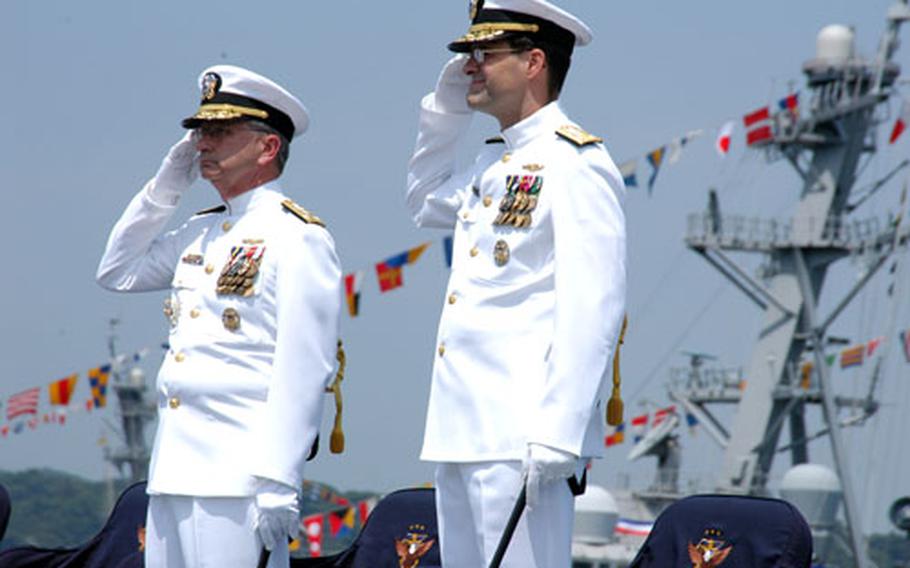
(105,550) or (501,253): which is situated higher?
(501,253)

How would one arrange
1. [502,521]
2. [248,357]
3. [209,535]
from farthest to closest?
[248,357] < [209,535] < [502,521]

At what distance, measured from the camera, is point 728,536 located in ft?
21.5

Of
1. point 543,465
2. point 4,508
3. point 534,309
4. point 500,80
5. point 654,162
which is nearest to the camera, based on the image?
point 543,465

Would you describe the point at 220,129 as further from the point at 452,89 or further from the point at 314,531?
the point at 314,531

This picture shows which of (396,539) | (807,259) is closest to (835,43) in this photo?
(807,259)

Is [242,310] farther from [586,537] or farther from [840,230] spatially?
[840,230]

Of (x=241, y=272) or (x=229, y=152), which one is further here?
(x=229, y=152)

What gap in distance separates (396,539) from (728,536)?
4.91 feet

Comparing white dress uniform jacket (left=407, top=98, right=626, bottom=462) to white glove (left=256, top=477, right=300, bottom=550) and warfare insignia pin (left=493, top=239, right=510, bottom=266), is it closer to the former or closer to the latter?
warfare insignia pin (left=493, top=239, right=510, bottom=266)

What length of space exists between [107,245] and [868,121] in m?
30.5

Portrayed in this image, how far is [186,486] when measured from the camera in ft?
16.9

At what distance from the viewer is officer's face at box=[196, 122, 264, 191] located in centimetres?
547

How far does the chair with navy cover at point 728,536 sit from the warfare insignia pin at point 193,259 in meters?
2.13

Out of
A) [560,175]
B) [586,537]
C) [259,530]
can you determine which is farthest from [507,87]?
[586,537]
